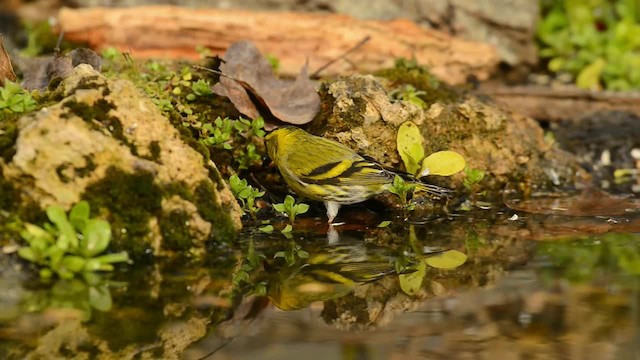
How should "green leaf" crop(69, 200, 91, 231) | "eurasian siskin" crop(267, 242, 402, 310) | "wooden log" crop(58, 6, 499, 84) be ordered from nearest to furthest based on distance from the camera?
Answer: "eurasian siskin" crop(267, 242, 402, 310) → "green leaf" crop(69, 200, 91, 231) → "wooden log" crop(58, 6, 499, 84)

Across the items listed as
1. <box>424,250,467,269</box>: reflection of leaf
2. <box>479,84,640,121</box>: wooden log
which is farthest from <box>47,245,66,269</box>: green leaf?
<box>479,84,640,121</box>: wooden log

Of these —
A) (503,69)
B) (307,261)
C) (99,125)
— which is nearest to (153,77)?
(99,125)

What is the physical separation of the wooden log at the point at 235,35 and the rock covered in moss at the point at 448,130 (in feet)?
3.48

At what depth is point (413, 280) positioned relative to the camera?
419 cm

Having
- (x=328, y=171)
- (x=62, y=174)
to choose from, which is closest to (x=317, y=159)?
(x=328, y=171)

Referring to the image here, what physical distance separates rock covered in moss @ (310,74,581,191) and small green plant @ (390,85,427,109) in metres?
0.05

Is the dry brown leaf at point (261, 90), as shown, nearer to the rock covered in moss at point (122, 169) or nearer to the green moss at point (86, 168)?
the rock covered in moss at point (122, 169)

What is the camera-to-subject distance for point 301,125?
5793 mm

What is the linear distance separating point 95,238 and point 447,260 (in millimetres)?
1532

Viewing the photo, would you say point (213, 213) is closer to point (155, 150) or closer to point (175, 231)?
point (175, 231)

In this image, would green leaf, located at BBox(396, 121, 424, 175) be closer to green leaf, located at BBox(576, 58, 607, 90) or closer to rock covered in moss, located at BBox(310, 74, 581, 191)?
rock covered in moss, located at BBox(310, 74, 581, 191)

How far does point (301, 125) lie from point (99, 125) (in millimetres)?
1492

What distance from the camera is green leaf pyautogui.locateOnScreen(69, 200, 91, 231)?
421cm

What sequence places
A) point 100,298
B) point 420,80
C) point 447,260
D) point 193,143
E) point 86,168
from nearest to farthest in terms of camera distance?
point 100,298 → point 86,168 → point 447,260 → point 193,143 → point 420,80
